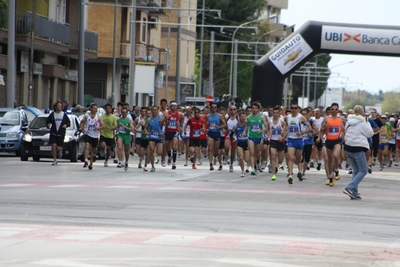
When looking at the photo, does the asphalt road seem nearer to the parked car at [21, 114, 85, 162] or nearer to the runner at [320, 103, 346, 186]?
the runner at [320, 103, 346, 186]

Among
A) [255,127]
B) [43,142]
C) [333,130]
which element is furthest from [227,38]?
[333,130]

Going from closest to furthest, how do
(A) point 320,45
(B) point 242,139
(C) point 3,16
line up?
1. (B) point 242,139
2. (A) point 320,45
3. (C) point 3,16

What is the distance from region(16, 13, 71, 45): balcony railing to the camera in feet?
145

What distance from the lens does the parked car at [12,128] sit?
3256 centimetres

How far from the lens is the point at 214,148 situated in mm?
29078

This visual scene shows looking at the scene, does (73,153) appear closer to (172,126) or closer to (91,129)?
(91,129)

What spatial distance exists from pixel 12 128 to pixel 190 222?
1969 centimetres

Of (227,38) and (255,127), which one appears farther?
(227,38)

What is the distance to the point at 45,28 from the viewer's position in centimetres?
4653

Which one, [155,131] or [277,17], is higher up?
[277,17]

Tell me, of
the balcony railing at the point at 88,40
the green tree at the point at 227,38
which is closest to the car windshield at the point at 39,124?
the balcony railing at the point at 88,40

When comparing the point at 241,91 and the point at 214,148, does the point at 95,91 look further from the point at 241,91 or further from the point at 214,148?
the point at 241,91

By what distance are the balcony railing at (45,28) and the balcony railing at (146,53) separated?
11.3m

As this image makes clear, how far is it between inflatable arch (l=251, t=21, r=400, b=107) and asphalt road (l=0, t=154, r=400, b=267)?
45.1 ft
